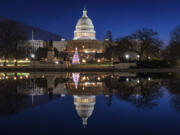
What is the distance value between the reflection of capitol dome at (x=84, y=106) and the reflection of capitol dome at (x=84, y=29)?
111 meters

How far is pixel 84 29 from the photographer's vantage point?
122125mm

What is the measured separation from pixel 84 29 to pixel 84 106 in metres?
113

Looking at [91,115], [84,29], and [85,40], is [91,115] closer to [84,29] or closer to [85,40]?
[85,40]

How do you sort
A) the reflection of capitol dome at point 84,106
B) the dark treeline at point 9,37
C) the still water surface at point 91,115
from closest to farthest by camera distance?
the still water surface at point 91,115, the reflection of capitol dome at point 84,106, the dark treeline at point 9,37

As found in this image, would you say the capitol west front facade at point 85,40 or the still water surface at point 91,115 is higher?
the capitol west front facade at point 85,40

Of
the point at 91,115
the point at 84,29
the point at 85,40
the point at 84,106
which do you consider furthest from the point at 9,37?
the point at 84,29

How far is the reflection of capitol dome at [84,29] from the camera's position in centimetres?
12200

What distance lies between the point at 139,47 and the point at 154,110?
48.6 m

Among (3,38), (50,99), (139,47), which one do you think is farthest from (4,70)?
(50,99)

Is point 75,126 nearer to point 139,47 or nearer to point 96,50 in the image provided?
point 139,47

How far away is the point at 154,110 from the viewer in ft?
33.5

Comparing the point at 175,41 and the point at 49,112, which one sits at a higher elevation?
the point at 175,41

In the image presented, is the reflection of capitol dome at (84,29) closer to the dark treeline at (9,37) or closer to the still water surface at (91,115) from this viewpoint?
the dark treeline at (9,37)

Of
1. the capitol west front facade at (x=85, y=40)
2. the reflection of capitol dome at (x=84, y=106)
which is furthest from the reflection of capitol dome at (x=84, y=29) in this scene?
the reflection of capitol dome at (x=84, y=106)
